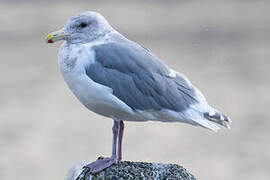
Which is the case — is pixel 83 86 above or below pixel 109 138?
below

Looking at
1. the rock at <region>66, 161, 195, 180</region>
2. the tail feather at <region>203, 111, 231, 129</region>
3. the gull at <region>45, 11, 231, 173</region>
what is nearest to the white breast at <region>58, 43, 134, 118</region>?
the gull at <region>45, 11, 231, 173</region>

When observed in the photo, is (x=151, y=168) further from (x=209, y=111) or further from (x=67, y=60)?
(x=67, y=60)

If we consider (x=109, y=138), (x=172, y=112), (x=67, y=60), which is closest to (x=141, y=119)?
(x=172, y=112)

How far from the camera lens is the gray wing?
4.41m

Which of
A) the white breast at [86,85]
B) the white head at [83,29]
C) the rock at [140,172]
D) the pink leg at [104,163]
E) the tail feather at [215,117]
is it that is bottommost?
the rock at [140,172]

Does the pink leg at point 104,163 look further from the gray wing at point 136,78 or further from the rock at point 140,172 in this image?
the gray wing at point 136,78

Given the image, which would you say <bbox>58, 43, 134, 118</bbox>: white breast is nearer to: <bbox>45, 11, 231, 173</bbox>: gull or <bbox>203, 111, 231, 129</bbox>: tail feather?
<bbox>45, 11, 231, 173</bbox>: gull

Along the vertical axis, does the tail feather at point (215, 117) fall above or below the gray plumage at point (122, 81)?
below

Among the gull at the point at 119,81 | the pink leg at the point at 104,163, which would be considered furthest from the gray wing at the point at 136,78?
the pink leg at the point at 104,163

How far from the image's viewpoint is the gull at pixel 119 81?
439cm

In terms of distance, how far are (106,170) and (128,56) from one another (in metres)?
0.60

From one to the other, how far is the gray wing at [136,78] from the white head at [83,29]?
0.10 metres

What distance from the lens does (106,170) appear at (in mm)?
4469

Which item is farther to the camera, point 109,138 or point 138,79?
point 109,138
